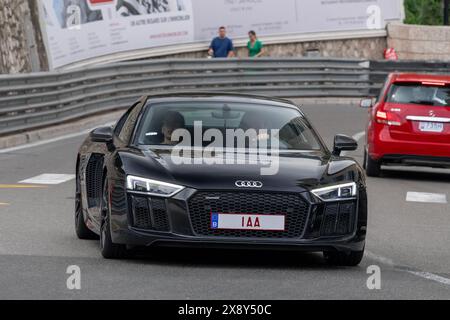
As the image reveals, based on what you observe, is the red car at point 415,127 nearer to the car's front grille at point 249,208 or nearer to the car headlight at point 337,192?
the car headlight at point 337,192

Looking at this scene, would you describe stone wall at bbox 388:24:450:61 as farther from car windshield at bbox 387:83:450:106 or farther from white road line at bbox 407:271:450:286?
white road line at bbox 407:271:450:286

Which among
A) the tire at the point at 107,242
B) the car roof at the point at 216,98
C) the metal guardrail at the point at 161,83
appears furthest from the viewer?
the metal guardrail at the point at 161,83

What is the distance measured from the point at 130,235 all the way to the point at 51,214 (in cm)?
420

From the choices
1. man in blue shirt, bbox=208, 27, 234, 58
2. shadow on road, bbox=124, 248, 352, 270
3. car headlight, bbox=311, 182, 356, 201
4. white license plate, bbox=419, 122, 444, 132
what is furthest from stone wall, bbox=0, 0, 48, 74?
car headlight, bbox=311, 182, 356, 201

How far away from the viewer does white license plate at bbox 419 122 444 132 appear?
19766mm

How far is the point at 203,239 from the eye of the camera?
32.5 feet

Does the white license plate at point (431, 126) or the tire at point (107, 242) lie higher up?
the tire at point (107, 242)

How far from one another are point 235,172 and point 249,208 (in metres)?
0.30

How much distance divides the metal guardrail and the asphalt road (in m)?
9.53

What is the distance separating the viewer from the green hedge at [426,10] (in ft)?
195

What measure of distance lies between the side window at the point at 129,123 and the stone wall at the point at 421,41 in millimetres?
32414

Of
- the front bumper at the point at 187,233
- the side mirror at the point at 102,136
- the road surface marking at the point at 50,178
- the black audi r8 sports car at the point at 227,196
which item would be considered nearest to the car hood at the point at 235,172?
the black audi r8 sports car at the point at 227,196
